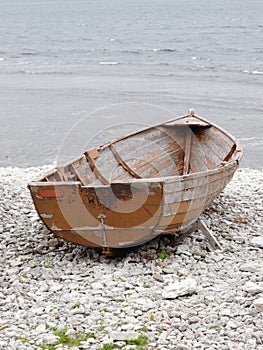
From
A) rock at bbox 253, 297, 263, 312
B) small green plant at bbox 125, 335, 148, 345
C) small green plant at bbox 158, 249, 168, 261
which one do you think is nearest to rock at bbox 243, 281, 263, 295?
rock at bbox 253, 297, 263, 312

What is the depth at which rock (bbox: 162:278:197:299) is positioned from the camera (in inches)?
268

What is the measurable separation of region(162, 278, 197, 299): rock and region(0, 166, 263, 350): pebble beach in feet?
0.04

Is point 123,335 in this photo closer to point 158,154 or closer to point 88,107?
point 158,154

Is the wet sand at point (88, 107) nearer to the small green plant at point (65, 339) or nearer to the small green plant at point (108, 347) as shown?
the small green plant at point (65, 339)

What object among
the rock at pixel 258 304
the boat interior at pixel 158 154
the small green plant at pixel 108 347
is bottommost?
the small green plant at pixel 108 347

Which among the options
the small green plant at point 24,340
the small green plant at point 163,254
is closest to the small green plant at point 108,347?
the small green plant at point 24,340

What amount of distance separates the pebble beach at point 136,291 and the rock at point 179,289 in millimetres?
12

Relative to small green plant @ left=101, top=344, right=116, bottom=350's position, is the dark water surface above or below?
below

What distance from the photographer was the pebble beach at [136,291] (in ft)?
19.6

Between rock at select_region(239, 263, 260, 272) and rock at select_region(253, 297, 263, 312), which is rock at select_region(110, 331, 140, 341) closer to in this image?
rock at select_region(253, 297, 263, 312)

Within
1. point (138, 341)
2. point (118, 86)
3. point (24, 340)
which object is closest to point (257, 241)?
point (138, 341)

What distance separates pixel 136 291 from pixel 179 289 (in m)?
0.50

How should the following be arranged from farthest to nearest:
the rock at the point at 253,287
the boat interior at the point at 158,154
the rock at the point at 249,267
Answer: the boat interior at the point at 158,154, the rock at the point at 249,267, the rock at the point at 253,287

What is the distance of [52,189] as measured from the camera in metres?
7.42
